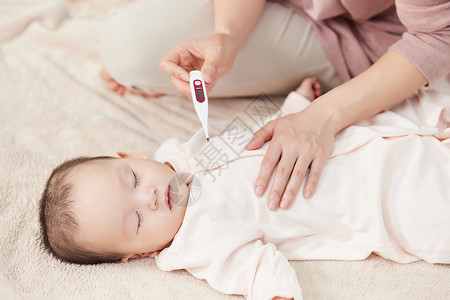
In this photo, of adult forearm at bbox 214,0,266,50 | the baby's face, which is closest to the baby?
the baby's face

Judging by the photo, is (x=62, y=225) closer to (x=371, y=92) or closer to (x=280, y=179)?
(x=280, y=179)

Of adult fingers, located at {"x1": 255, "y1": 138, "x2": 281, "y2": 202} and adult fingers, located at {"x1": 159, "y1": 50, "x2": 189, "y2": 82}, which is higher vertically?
adult fingers, located at {"x1": 159, "y1": 50, "x2": 189, "y2": 82}

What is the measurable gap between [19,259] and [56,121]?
0.52 m

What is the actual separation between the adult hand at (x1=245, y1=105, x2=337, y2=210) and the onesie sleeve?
0.11m

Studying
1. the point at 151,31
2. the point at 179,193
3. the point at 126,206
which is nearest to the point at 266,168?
the point at 179,193

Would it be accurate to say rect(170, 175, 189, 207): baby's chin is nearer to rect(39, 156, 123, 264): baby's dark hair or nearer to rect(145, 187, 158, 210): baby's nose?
rect(145, 187, 158, 210): baby's nose

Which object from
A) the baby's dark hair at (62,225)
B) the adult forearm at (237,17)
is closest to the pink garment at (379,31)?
the adult forearm at (237,17)

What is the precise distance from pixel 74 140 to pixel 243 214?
0.60 m

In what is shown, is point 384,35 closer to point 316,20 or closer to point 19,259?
point 316,20

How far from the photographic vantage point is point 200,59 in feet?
3.79

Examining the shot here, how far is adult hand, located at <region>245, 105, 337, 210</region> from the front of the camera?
1.00 m

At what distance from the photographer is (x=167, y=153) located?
47.4 inches

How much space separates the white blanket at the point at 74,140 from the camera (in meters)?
0.96

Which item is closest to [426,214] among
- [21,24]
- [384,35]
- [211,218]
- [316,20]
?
[211,218]
